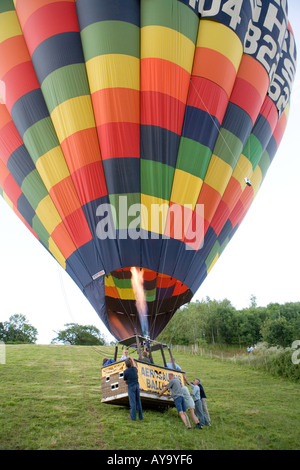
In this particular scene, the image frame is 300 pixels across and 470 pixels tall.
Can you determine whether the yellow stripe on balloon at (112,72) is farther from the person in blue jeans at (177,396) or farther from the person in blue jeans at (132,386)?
the person in blue jeans at (177,396)

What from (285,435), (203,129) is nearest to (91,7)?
(203,129)

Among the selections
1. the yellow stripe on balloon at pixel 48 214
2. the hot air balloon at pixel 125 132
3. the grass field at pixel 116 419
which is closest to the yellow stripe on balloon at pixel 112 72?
the hot air balloon at pixel 125 132

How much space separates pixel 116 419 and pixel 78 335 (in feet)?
134

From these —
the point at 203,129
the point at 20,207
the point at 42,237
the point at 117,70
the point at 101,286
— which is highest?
the point at 117,70

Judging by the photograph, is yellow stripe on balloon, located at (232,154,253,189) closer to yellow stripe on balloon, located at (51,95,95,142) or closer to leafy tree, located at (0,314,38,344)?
yellow stripe on balloon, located at (51,95,95,142)

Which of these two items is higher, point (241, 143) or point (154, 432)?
point (241, 143)

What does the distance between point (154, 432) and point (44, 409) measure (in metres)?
2.02

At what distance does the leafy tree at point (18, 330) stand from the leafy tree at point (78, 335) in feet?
14.0

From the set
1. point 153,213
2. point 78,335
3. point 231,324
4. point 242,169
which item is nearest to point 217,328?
point 231,324

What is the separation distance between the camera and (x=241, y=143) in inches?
348

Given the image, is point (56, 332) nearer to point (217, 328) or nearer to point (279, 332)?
point (217, 328)

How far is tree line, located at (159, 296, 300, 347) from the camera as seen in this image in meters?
35.2
